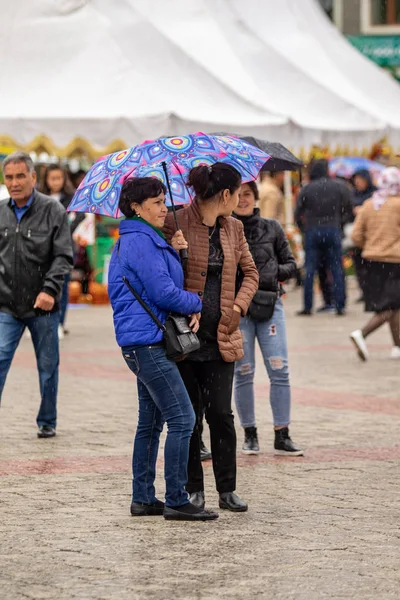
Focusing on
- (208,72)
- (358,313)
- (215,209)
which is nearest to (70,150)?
(208,72)

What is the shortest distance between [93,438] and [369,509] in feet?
→ 9.12

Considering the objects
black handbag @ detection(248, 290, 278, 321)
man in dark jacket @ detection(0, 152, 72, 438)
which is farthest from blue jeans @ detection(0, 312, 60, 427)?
black handbag @ detection(248, 290, 278, 321)

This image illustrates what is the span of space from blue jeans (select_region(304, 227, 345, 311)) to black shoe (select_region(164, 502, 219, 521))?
12.9 meters

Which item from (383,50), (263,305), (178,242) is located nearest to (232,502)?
(178,242)

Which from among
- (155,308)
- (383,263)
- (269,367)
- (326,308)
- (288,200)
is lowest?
(326,308)

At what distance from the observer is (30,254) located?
30.0 feet

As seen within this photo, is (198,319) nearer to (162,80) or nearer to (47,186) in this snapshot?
(47,186)

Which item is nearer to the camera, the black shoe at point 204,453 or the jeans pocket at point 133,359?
the jeans pocket at point 133,359

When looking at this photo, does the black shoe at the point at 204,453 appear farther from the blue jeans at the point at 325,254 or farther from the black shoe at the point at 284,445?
the blue jeans at the point at 325,254

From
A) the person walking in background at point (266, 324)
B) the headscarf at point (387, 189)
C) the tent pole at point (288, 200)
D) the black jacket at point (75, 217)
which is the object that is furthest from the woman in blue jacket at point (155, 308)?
the tent pole at point (288, 200)

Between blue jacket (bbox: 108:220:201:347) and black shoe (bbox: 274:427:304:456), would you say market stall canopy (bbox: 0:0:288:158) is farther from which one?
blue jacket (bbox: 108:220:201:347)

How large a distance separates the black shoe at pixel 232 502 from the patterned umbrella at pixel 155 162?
1406 millimetres

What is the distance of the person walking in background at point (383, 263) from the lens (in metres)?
13.8

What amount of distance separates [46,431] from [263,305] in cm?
172
